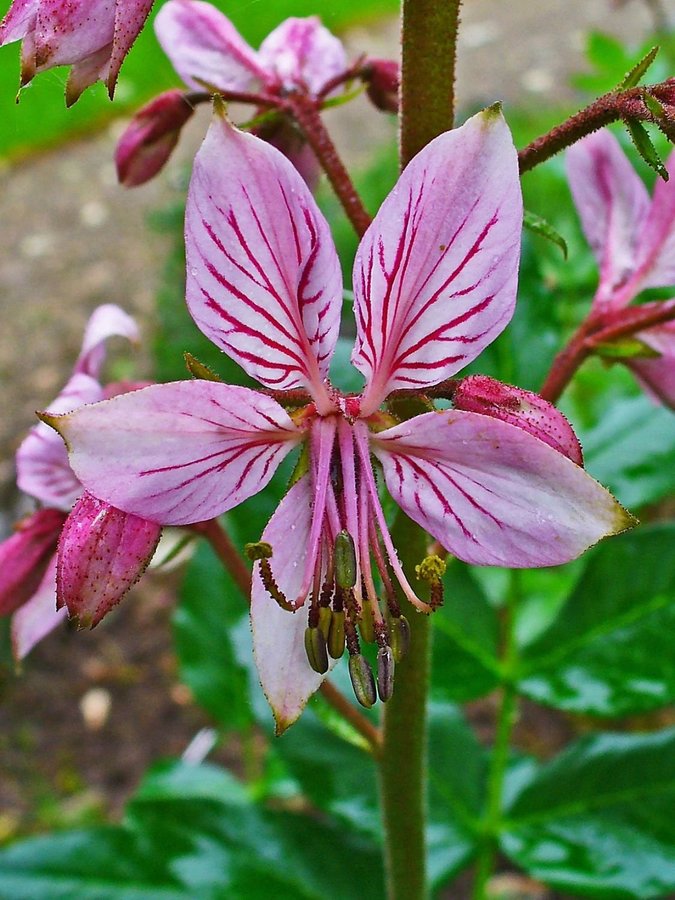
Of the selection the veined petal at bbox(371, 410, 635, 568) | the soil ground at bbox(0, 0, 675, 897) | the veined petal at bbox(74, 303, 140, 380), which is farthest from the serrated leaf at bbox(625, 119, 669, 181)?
the soil ground at bbox(0, 0, 675, 897)

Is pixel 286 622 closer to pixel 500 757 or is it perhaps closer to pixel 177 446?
pixel 177 446

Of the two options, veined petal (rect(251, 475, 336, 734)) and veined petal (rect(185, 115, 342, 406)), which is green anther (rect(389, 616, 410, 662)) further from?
veined petal (rect(185, 115, 342, 406))

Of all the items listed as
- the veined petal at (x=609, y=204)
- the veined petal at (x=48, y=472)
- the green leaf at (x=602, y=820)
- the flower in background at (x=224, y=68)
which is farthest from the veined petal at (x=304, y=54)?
the green leaf at (x=602, y=820)

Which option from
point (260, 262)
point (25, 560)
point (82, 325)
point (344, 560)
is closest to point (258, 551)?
point (344, 560)

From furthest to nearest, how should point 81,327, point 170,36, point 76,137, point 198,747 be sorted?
point 76,137 < point 81,327 < point 198,747 < point 170,36

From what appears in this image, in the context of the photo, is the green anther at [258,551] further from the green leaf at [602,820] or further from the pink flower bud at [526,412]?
the green leaf at [602,820]

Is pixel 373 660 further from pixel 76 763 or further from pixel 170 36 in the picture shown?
pixel 76 763

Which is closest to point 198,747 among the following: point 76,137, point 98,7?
point 98,7

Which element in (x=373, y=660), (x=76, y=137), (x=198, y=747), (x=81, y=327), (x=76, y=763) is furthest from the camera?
(x=76, y=137)
